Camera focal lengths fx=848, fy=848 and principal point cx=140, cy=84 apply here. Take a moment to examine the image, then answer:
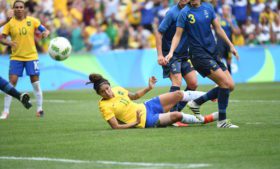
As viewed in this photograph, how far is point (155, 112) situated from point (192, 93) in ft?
3.62

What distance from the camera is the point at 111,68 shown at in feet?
96.2

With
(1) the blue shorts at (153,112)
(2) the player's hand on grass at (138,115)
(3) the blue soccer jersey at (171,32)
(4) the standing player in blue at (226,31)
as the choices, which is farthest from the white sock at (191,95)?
(4) the standing player in blue at (226,31)

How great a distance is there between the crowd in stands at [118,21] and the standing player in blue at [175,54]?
13493 mm

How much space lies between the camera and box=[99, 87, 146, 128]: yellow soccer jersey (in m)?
14.0

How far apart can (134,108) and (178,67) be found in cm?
208

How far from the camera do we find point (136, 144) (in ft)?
40.3

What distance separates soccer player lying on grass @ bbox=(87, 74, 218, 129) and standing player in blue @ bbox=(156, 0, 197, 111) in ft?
3.75

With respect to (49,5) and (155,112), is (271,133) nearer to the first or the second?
(155,112)

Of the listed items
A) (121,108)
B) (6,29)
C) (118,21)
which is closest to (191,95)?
(121,108)

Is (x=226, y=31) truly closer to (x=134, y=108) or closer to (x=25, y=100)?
(x=25, y=100)

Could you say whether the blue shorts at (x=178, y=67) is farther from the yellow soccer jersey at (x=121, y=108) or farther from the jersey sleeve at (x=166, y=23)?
the yellow soccer jersey at (x=121, y=108)

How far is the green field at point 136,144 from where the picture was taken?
10516 millimetres

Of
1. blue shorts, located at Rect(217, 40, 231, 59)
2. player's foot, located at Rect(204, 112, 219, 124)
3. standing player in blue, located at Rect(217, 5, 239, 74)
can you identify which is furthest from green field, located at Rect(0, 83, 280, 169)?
blue shorts, located at Rect(217, 40, 231, 59)

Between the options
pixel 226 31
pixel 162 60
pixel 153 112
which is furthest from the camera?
pixel 226 31
